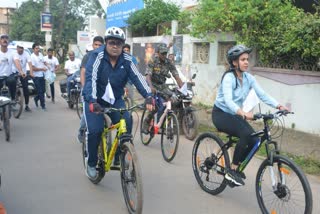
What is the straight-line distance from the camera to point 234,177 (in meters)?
4.67

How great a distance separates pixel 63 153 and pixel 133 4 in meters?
13.2

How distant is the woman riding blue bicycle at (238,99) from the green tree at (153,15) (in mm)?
11755

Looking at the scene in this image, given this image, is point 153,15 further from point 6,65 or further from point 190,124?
point 190,124

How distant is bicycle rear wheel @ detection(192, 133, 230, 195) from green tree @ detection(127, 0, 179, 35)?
1141cm

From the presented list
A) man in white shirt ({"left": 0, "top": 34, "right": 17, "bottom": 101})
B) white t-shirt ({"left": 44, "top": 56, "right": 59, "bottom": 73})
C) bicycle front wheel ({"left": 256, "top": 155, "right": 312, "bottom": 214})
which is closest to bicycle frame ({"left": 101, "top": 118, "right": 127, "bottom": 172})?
bicycle front wheel ({"left": 256, "top": 155, "right": 312, "bottom": 214})

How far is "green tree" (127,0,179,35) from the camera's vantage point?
1630 centimetres

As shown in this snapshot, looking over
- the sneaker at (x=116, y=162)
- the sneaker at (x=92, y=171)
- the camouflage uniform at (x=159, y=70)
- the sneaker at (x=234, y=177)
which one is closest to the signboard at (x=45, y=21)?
the camouflage uniform at (x=159, y=70)

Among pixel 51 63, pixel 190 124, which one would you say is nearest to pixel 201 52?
pixel 51 63

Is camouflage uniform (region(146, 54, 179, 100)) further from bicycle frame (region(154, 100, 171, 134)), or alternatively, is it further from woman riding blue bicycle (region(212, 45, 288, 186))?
woman riding blue bicycle (region(212, 45, 288, 186))

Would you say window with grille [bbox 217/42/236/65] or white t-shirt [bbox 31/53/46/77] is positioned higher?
window with grille [bbox 217/42/236/65]

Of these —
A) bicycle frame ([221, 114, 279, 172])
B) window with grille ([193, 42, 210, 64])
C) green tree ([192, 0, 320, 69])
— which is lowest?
bicycle frame ([221, 114, 279, 172])

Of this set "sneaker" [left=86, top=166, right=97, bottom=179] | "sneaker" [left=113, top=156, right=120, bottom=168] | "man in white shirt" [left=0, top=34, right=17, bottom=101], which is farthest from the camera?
"man in white shirt" [left=0, top=34, right=17, bottom=101]

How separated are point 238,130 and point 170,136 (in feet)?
7.26

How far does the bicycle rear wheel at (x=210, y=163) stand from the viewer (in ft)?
16.3
